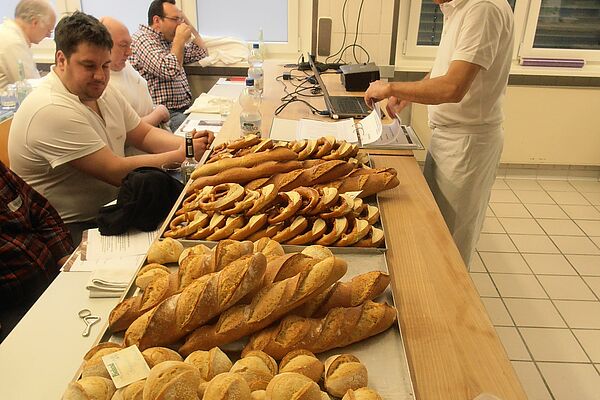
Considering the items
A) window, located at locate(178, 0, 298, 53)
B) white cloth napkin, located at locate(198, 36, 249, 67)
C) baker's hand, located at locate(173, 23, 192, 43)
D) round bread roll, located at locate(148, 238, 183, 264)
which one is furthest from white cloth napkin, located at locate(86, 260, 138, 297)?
window, located at locate(178, 0, 298, 53)

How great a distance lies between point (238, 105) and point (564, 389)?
189 centimetres

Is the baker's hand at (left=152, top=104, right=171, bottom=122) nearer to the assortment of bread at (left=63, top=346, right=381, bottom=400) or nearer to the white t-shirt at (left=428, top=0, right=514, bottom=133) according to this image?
the white t-shirt at (left=428, top=0, right=514, bottom=133)

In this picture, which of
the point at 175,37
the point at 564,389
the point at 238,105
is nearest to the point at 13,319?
the point at 238,105

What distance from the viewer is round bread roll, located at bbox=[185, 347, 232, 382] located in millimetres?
792

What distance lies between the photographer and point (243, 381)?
2.32 ft

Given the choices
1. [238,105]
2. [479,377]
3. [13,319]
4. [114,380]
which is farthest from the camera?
[238,105]

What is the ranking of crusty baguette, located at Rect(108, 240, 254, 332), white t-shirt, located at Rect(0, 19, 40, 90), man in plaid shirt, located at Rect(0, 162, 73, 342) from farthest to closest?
white t-shirt, located at Rect(0, 19, 40, 90) → man in plaid shirt, located at Rect(0, 162, 73, 342) → crusty baguette, located at Rect(108, 240, 254, 332)

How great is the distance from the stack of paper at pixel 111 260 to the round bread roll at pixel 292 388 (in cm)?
55

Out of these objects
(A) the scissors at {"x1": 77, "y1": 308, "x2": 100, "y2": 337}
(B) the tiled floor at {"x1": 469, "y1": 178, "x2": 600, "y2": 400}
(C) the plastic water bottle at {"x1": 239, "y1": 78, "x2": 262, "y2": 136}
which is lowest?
(B) the tiled floor at {"x1": 469, "y1": 178, "x2": 600, "y2": 400}

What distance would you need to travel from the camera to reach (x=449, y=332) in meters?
0.98

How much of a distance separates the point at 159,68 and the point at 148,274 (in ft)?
9.54

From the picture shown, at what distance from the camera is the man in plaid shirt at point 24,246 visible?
1.62 meters

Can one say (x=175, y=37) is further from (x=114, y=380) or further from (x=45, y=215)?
(x=114, y=380)

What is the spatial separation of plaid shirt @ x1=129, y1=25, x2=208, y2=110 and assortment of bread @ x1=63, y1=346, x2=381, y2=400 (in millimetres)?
3182
